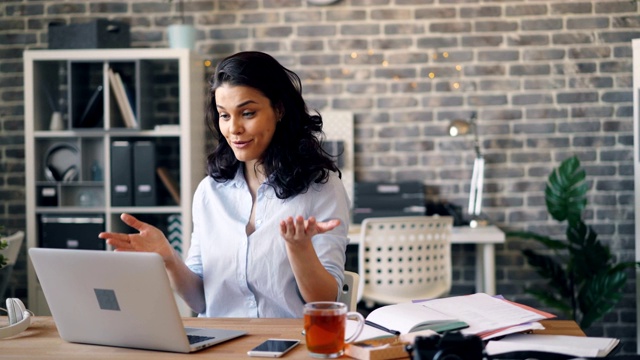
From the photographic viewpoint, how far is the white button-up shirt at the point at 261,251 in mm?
2051

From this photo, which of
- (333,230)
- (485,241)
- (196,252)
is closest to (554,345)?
(333,230)

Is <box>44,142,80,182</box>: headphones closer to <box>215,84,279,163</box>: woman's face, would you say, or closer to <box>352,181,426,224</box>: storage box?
<box>352,181,426,224</box>: storage box

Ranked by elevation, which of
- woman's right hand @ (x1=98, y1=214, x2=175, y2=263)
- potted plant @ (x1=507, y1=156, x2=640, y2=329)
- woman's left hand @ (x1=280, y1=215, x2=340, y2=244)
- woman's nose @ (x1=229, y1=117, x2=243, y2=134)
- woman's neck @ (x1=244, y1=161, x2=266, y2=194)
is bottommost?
potted plant @ (x1=507, y1=156, x2=640, y2=329)

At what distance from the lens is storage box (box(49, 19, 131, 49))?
414 centimetres

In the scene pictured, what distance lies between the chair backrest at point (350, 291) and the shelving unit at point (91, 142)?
212 centimetres

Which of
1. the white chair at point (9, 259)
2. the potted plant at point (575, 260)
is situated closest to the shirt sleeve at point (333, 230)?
the white chair at point (9, 259)

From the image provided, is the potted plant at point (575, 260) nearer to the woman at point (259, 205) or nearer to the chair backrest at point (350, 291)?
the chair backrest at point (350, 291)

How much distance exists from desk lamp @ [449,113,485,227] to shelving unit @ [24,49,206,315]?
143 cm

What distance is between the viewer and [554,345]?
4.95 ft

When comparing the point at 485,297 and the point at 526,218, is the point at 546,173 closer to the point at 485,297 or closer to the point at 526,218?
the point at 526,218

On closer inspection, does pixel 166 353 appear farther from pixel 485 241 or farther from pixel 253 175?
pixel 485 241

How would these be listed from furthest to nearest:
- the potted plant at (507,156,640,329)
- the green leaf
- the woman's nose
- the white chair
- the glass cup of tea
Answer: the green leaf < the potted plant at (507,156,640,329) < the white chair < the woman's nose < the glass cup of tea

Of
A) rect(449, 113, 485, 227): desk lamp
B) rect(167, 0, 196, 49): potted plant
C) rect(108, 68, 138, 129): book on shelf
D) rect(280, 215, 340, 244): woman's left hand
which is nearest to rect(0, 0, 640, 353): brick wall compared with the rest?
rect(449, 113, 485, 227): desk lamp

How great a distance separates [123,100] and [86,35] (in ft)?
1.33
